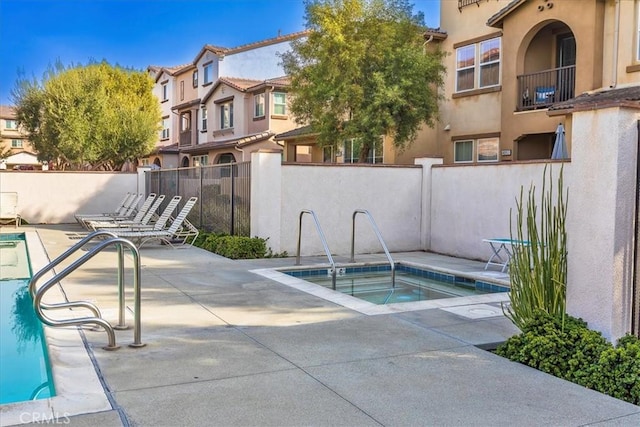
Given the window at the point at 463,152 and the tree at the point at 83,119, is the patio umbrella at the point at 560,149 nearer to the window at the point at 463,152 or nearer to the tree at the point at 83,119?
the window at the point at 463,152

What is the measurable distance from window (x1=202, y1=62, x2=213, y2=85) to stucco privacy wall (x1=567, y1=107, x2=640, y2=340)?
3427 centimetres

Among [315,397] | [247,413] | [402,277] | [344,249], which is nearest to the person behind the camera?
[247,413]

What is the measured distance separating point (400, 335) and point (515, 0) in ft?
48.8

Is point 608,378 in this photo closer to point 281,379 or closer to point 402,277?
point 281,379

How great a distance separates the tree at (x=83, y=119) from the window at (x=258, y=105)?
515cm

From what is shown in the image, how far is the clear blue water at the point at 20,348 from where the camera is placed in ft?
18.1

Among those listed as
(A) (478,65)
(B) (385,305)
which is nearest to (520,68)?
(A) (478,65)

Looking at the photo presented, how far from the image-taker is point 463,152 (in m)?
21.1

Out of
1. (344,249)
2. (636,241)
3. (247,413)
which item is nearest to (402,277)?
(344,249)

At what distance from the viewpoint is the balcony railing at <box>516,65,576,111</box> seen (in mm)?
17547

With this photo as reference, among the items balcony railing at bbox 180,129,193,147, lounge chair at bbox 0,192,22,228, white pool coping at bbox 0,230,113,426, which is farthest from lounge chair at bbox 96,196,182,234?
balcony railing at bbox 180,129,193,147

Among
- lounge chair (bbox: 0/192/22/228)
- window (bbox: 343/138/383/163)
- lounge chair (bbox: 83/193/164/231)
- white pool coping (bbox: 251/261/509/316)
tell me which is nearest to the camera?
white pool coping (bbox: 251/261/509/316)

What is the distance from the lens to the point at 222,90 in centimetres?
3456

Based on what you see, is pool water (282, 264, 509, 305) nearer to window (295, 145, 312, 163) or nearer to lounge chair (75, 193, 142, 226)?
lounge chair (75, 193, 142, 226)
